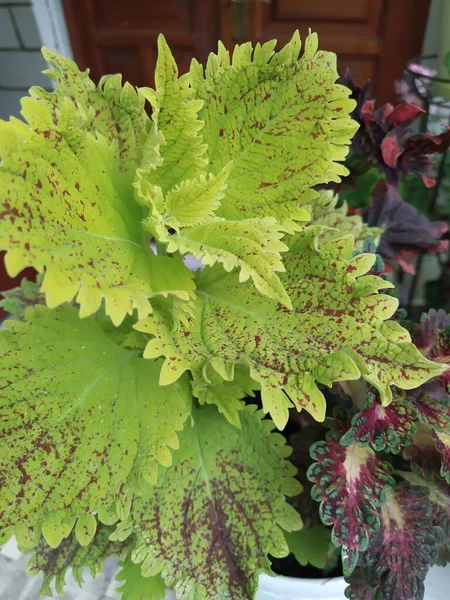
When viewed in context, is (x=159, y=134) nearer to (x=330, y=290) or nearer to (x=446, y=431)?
(x=330, y=290)

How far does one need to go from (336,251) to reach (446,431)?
0.56 feet

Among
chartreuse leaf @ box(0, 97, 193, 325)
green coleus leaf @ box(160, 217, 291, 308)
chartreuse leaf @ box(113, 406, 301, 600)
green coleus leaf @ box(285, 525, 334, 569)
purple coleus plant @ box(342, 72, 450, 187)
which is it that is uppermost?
chartreuse leaf @ box(0, 97, 193, 325)

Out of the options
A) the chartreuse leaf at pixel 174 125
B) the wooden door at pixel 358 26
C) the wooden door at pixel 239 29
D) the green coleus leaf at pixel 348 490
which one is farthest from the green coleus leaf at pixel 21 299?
the wooden door at pixel 358 26

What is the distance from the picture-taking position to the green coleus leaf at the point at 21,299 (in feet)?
1.90

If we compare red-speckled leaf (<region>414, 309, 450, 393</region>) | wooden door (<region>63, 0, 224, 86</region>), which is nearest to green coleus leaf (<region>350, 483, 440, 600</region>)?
red-speckled leaf (<region>414, 309, 450, 393</region>)

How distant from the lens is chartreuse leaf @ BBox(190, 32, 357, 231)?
0.41 meters

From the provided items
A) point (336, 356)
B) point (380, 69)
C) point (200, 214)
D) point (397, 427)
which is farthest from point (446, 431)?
point (380, 69)

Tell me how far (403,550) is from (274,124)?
1.15ft

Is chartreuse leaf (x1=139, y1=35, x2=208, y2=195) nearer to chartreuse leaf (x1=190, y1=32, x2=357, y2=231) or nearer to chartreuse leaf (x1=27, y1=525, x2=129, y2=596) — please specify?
chartreuse leaf (x1=190, y1=32, x2=357, y2=231)

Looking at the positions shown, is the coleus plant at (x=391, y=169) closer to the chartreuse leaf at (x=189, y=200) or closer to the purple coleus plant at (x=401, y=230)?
the purple coleus plant at (x=401, y=230)

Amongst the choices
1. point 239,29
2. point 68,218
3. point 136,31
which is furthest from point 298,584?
point 136,31

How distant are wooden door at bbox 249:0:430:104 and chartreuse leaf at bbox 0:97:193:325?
1012 millimetres

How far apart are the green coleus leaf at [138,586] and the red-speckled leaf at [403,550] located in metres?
0.19

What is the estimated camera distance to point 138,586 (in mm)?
492
